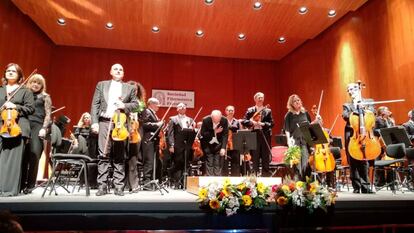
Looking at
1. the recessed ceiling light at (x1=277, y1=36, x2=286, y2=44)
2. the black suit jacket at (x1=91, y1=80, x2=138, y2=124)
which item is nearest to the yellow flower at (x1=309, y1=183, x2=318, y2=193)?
the black suit jacket at (x1=91, y1=80, x2=138, y2=124)

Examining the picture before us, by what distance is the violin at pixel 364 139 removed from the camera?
4844 millimetres

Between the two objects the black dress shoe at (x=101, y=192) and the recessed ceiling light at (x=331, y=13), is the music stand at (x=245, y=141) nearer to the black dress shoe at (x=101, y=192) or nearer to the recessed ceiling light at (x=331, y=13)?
the black dress shoe at (x=101, y=192)

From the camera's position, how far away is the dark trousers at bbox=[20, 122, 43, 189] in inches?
192

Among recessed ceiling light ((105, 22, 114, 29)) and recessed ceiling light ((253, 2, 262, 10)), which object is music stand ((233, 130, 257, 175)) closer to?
recessed ceiling light ((253, 2, 262, 10))

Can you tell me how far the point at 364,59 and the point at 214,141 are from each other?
464 cm

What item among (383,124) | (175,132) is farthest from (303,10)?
(175,132)

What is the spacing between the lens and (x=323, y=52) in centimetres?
1053

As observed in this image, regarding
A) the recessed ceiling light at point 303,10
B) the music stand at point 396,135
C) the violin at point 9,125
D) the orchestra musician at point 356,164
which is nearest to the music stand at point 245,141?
the orchestra musician at point 356,164

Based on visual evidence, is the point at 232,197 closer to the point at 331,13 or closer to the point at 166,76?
the point at 331,13

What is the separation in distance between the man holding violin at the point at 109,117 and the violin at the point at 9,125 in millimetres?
872

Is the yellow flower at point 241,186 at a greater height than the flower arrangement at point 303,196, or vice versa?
the yellow flower at point 241,186

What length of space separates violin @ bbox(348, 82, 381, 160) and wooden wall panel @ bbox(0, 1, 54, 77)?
7.57m

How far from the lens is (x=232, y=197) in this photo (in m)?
3.47

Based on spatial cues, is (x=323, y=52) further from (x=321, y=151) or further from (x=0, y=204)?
(x=0, y=204)
